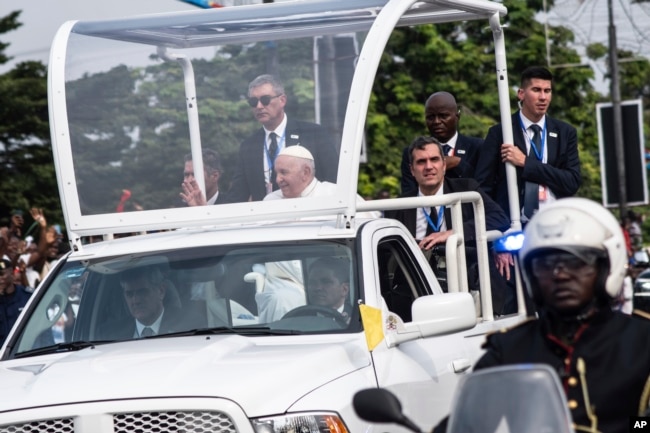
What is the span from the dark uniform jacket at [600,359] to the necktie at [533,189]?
5.71 meters

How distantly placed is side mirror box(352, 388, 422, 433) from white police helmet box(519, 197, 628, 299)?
0.69m

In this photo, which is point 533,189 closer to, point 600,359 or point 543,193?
point 543,193

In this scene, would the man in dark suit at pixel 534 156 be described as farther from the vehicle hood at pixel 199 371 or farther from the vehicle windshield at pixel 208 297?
the vehicle hood at pixel 199 371

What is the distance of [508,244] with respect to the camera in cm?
958

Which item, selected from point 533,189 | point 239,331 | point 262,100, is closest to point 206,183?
point 262,100

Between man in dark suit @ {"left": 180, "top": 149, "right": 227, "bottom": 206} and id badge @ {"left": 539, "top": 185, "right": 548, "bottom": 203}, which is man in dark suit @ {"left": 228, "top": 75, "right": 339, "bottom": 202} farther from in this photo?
id badge @ {"left": 539, "top": 185, "right": 548, "bottom": 203}

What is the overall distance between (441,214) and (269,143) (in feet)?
4.26

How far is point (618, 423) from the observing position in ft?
15.4

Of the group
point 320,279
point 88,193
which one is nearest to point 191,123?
point 88,193

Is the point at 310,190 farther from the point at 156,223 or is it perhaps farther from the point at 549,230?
the point at 549,230

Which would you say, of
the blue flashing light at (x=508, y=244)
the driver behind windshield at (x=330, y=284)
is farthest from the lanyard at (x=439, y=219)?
the driver behind windshield at (x=330, y=284)

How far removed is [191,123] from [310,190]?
1483 mm

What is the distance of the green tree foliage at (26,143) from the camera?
39.6 m

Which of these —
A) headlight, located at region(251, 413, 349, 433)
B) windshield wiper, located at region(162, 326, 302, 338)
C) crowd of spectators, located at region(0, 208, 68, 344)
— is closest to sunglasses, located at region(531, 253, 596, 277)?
headlight, located at region(251, 413, 349, 433)
